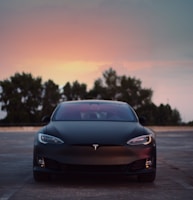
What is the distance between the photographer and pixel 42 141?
7785 millimetres

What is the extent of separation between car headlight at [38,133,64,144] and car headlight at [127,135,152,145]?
1106 millimetres

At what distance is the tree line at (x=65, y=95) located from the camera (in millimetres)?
89375

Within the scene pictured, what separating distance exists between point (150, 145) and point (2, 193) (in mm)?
2484

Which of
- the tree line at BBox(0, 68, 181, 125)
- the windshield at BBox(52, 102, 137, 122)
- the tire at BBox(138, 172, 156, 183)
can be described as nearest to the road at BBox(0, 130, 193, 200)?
the tire at BBox(138, 172, 156, 183)

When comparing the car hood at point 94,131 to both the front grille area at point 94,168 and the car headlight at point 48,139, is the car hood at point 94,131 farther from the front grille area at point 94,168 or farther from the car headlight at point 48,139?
the front grille area at point 94,168

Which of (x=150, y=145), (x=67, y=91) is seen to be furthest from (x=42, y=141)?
(x=67, y=91)

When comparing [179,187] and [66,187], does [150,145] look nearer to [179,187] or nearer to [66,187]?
[179,187]

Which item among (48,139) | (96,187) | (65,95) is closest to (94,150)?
(96,187)

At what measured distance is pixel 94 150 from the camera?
24.3 feet

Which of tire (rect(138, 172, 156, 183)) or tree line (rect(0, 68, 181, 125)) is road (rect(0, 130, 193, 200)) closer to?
tire (rect(138, 172, 156, 183))

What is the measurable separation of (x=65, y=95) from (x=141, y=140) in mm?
93828

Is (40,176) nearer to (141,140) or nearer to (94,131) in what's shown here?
(94,131)

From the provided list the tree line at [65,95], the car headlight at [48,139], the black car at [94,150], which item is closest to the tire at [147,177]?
the black car at [94,150]

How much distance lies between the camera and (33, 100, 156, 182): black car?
7.43m
